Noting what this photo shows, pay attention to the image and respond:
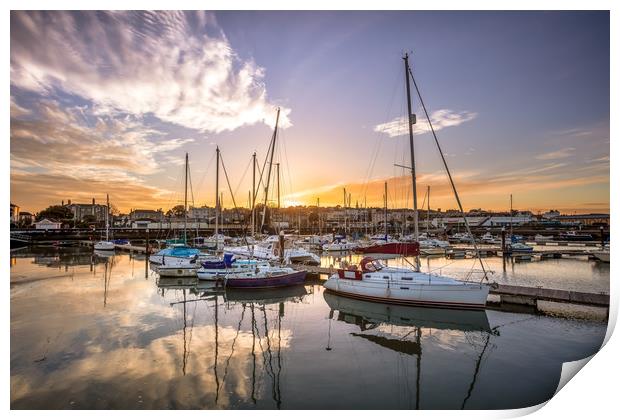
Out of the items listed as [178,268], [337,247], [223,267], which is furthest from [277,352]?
[337,247]

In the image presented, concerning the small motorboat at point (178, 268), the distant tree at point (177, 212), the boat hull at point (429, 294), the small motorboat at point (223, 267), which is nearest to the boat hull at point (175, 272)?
the small motorboat at point (178, 268)

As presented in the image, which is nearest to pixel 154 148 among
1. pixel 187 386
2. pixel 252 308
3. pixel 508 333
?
pixel 252 308

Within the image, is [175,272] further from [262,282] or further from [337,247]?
[337,247]

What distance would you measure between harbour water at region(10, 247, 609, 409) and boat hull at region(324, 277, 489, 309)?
279 millimetres

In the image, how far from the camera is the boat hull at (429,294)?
33.7ft

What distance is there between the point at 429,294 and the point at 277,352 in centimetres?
559

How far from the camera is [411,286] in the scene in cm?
1077

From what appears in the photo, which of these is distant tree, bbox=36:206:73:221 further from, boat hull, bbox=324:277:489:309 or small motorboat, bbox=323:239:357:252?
boat hull, bbox=324:277:489:309

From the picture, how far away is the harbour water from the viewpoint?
5125 mm

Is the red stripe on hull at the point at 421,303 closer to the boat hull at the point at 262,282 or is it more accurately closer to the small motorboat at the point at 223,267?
the boat hull at the point at 262,282

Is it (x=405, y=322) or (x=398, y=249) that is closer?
(x=405, y=322)
